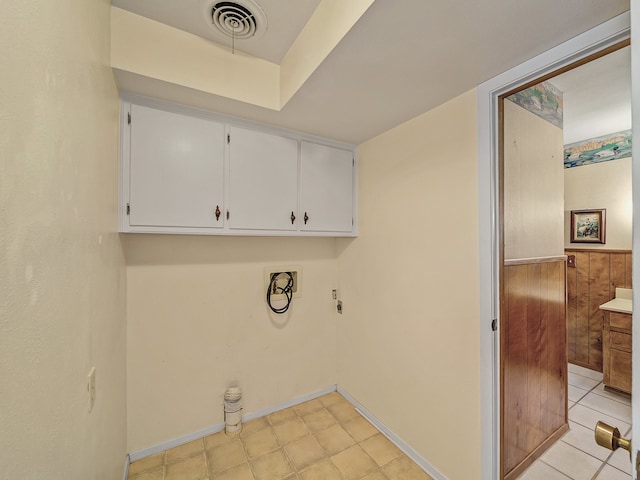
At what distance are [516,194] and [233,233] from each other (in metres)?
1.79

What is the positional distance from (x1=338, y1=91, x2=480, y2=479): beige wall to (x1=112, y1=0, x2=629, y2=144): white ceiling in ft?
0.79

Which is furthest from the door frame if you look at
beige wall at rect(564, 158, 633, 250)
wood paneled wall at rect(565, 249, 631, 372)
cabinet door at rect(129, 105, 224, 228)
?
beige wall at rect(564, 158, 633, 250)

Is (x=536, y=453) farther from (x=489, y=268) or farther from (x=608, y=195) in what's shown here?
(x=608, y=195)

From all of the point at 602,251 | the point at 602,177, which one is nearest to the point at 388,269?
the point at 602,251

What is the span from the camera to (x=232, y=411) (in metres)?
1.99

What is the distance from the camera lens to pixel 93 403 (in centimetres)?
96

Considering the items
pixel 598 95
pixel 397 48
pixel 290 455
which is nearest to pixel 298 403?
pixel 290 455

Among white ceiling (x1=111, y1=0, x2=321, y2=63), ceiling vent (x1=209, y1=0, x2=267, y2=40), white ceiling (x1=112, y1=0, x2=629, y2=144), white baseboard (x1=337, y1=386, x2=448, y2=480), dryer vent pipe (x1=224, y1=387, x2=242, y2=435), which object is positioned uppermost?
white ceiling (x1=111, y1=0, x2=321, y2=63)

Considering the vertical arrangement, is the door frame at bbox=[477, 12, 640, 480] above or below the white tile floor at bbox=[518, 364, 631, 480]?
above

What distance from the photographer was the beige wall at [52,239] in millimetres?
482

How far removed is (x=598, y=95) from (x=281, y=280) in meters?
2.86

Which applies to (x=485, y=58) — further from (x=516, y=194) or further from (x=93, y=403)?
(x=93, y=403)

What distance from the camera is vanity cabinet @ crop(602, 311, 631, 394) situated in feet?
7.88

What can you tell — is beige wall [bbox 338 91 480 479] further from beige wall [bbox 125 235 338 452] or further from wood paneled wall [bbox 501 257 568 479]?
beige wall [bbox 125 235 338 452]
